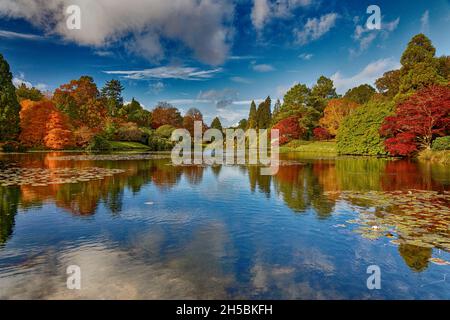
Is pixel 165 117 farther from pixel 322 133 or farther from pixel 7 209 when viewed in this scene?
pixel 7 209

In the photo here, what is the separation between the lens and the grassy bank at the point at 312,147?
38134 millimetres

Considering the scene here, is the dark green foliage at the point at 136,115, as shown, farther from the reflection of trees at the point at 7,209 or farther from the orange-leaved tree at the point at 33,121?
the reflection of trees at the point at 7,209

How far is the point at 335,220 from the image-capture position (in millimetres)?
6113

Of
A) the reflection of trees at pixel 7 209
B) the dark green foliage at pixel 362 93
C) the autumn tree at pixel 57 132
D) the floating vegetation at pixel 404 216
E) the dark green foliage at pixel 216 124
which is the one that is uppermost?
the dark green foliage at pixel 362 93

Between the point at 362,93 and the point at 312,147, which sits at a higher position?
the point at 362,93

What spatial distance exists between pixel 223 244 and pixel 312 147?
3943cm

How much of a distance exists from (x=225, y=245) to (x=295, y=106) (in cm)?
4732

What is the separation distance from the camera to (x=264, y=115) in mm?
68062

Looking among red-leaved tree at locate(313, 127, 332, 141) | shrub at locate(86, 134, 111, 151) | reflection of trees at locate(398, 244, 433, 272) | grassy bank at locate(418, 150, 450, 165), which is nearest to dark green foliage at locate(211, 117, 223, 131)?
red-leaved tree at locate(313, 127, 332, 141)

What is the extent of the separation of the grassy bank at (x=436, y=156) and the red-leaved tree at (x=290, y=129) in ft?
78.5

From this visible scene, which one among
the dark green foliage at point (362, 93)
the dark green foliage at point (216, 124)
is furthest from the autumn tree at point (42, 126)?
the dark green foliage at point (216, 124)

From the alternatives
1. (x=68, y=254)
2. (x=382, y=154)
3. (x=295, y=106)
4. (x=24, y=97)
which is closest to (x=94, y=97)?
(x=24, y=97)

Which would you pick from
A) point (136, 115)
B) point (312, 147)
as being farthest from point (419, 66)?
point (136, 115)
